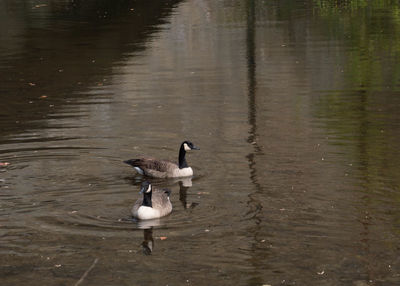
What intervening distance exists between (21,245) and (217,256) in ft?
8.54

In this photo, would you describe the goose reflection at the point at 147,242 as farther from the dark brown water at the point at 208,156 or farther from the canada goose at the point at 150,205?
the canada goose at the point at 150,205

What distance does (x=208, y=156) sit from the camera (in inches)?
693

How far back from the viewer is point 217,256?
12.1 meters

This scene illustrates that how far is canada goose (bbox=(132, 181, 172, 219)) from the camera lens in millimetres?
13758

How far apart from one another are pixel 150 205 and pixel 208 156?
3.99m

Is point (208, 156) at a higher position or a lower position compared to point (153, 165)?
lower

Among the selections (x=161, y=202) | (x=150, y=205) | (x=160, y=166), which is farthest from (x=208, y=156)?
(x=150, y=205)

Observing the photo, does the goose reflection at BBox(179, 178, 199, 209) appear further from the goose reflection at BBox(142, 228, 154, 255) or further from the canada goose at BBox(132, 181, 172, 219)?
the goose reflection at BBox(142, 228, 154, 255)

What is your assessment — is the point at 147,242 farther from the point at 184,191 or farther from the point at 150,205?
the point at 184,191

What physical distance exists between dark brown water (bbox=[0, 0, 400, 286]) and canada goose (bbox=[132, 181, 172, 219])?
0.18 m

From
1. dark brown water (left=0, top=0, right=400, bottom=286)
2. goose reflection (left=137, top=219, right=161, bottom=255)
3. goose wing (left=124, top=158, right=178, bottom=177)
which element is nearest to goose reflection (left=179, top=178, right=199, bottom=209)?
dark brown water (left=0, top=0, right=400, bottom=286)

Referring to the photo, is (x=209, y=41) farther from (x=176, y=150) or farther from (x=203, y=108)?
(x=176, y=150)

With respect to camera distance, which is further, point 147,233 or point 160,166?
point 160,166

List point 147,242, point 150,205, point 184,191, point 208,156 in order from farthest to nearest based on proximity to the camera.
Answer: point 208,156
point 184,191
point 150,205
point 147,242
